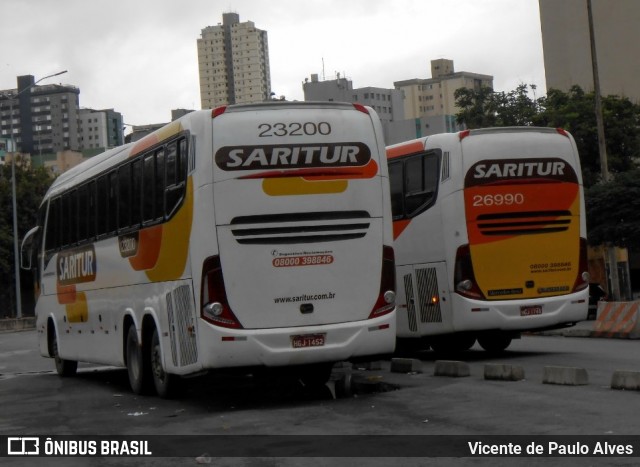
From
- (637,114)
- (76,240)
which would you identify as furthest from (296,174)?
(637,114)

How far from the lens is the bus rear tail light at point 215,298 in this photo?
1335 centimetres

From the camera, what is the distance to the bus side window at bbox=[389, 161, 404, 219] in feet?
67.3

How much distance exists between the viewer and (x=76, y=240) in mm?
19328

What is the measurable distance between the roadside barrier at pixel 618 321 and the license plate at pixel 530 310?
5743 mm

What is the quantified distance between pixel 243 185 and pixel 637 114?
3908 centimetres

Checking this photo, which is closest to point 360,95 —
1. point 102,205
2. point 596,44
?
point 596,44

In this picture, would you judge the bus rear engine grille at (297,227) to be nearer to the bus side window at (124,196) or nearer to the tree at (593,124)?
the bus side window at (124,196)

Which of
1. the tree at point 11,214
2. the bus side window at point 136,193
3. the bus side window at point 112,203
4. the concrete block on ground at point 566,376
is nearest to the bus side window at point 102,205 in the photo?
the bus side window at point 112,203

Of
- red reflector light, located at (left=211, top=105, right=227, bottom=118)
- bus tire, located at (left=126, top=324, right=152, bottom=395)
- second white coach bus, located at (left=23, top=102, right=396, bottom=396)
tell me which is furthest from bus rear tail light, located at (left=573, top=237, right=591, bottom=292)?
red reflector light, located at (left=211, top=105, right=227, bottom=118)

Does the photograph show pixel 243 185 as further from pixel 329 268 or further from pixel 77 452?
pixel 77 452

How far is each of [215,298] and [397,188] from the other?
7824 millimetres

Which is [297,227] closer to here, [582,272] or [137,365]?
[137,365]

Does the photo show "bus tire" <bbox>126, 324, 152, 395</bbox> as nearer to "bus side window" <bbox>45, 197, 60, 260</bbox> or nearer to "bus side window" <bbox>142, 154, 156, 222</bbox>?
"bus side window" <bbox>142, 154, 156, 222</bbox>

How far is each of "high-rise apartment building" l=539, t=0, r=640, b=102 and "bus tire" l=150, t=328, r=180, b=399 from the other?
53.2 metres
